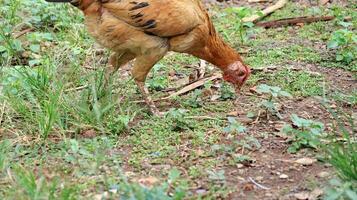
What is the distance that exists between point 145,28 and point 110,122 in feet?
2.48

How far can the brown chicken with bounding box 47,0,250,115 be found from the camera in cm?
490

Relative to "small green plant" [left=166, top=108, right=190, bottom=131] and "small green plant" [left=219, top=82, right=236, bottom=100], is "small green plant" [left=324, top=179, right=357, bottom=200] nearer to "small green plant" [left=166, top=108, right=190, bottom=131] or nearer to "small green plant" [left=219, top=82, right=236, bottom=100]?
"small green plant" [left=166, top=108, right=190, bottom=131]

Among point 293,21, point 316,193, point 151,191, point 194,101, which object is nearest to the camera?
point 151,191

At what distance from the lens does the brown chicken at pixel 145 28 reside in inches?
193

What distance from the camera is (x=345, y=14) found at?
23.8 feet

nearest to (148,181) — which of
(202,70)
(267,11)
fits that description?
(202,70)

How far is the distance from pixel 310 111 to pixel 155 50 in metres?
1.26

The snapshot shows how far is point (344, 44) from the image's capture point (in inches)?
243

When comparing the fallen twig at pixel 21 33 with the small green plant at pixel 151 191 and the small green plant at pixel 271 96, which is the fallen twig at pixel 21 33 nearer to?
the small green plant at pixel 271 96

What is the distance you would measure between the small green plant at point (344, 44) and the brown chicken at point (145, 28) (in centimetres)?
126

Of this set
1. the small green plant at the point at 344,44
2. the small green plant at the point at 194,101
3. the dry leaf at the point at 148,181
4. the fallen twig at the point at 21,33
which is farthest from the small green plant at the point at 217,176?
the fallen twig at the point at 21,33

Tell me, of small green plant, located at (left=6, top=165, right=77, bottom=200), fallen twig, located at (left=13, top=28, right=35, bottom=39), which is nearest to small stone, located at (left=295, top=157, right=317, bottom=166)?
small green plant, located at (left=6, top=165, right=77, bottom=200)

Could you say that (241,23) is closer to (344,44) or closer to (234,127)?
(344,44)

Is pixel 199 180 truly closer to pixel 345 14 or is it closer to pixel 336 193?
pixel 336 193
